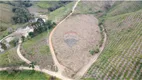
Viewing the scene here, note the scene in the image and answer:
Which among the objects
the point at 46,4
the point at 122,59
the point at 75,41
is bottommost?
the point at 122,59

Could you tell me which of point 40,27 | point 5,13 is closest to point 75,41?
A: point 40,27

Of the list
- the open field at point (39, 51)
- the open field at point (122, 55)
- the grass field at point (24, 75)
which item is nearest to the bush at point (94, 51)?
the open field at point (122, 55)

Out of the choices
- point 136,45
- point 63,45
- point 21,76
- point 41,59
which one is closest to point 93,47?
point 63,45

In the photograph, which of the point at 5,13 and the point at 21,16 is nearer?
the point at 21,16

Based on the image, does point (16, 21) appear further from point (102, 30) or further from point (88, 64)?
point (88, 64)

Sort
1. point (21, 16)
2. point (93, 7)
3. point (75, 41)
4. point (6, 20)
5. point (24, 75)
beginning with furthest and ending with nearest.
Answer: point (21, 16)
point (6, 20)
point (93, 7)
point (75, 41)
point (24, 75)

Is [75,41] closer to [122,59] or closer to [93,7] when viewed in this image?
[122,59]

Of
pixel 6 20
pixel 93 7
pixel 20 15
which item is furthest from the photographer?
pixel 20 15

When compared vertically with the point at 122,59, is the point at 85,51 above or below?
below
